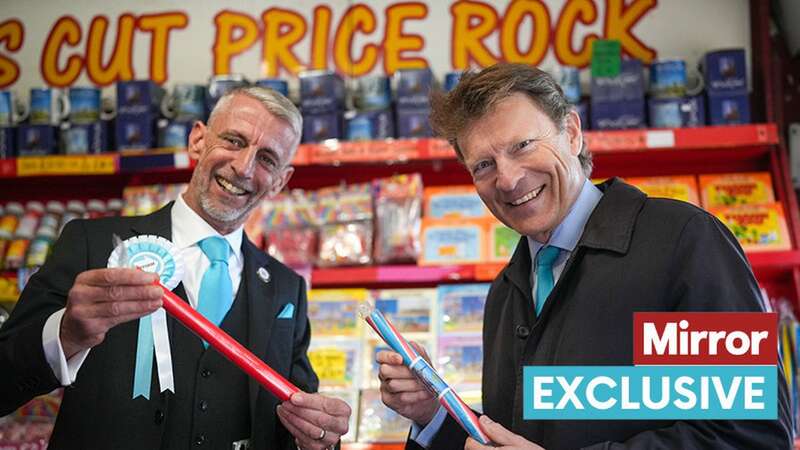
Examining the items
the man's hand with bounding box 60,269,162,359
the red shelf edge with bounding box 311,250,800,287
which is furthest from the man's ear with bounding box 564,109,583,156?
the red shelf edge with bounding box 311,250,800,287

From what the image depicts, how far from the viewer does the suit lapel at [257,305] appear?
2360 mm

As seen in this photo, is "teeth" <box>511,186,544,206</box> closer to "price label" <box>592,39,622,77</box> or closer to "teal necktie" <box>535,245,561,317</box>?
"teal necktie" <box>535,245,561,317</box>

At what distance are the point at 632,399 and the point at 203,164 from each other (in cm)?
147

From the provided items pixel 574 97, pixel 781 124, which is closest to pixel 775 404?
pixel 574 97

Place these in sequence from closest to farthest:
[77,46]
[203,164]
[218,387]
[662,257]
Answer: [662,257], [218,387], [203,164], [77,46]

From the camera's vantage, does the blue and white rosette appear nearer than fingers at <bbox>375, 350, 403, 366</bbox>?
No

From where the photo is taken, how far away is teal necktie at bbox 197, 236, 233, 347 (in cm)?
232

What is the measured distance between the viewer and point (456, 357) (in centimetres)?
369

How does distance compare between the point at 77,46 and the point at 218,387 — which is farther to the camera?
the point at 77,46

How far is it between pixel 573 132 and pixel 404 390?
25.1 inches

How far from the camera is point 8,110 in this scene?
4.37 metres

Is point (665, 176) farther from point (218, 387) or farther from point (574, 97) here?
point (218, 387)

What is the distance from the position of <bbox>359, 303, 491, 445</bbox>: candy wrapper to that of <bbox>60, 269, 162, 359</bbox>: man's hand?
405mm

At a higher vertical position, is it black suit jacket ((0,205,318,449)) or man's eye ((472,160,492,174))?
man's eye ((472,160,492,174))
